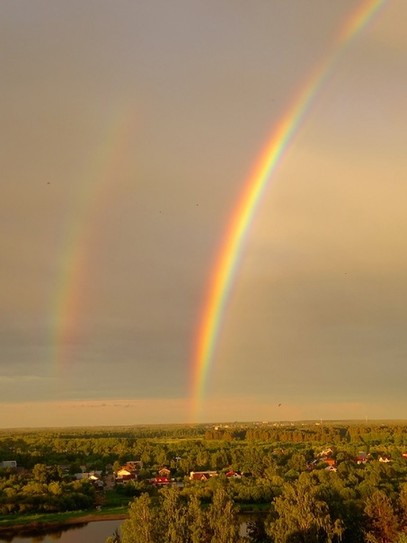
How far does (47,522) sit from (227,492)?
9703 millimetres

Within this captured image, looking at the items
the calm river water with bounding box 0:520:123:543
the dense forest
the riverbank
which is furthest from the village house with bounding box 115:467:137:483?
the calm river water with bounding box 0:520:123:543

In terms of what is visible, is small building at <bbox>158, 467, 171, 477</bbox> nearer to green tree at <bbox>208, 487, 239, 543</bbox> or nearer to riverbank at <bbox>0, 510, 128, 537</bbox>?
riverbank at <bbox>0, 510, 128, 537</bbox>

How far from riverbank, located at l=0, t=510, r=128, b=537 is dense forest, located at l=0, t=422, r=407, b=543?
4.78 feet

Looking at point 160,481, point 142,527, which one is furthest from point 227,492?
point 160,481

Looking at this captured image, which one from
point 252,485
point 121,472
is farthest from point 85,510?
point 121,472

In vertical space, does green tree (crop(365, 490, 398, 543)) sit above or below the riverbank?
above

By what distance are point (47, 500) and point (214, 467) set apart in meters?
19.7

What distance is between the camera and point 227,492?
27703mm

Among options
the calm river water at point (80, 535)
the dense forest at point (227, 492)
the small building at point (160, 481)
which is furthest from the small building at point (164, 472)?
the calm river water at point (80, 535)

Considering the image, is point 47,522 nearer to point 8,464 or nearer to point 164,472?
point 164,472

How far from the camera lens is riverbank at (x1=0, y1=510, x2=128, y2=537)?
28234 mm

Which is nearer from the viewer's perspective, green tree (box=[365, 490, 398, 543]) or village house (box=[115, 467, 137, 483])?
green tree (box=[365, 490, 398, 543])

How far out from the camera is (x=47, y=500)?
32719mm

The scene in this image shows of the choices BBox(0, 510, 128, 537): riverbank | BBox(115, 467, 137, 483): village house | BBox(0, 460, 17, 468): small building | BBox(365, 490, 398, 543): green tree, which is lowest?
BBox(0, 510, 128, 537): riverbank
